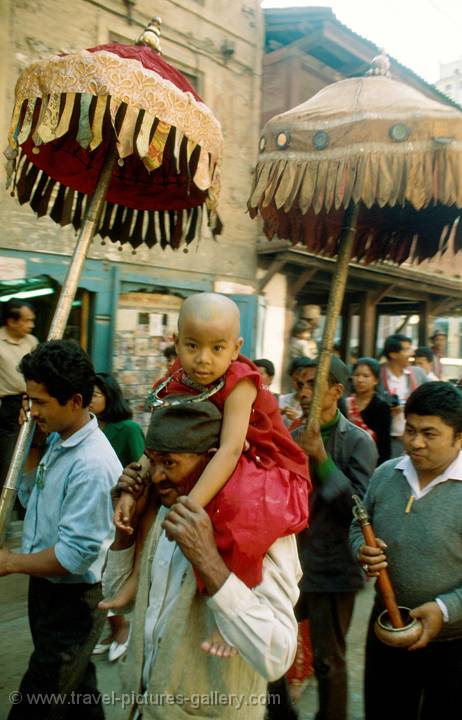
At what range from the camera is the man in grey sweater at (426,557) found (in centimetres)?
225

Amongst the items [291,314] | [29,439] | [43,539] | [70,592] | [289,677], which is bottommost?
[289,677]

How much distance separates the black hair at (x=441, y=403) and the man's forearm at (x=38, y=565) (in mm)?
1577

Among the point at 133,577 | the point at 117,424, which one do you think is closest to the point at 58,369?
the point at 133,577

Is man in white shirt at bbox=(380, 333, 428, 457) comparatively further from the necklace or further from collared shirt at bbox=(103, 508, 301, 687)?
collared shirt at bbox=(103, 508, 301, 687)

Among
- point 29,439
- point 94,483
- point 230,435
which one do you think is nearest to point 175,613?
point 230,435

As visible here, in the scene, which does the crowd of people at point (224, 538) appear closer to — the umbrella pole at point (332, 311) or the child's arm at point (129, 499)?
the child's arm at point (129, 499)

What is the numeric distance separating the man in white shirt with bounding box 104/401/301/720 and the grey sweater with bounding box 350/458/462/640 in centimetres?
78

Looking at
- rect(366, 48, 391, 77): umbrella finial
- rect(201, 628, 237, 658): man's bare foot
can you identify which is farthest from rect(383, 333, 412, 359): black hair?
rect(201, 628, 237, 658): man's bare foot

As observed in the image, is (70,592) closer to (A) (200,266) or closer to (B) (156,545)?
(B) (156,545)

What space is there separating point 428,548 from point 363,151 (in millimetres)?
1752

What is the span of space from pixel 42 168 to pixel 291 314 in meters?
7.76

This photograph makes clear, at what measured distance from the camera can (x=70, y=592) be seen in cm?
234

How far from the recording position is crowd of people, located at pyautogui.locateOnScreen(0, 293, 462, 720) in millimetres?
1617

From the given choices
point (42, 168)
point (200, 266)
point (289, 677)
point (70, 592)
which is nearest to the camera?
point (70, 592)
